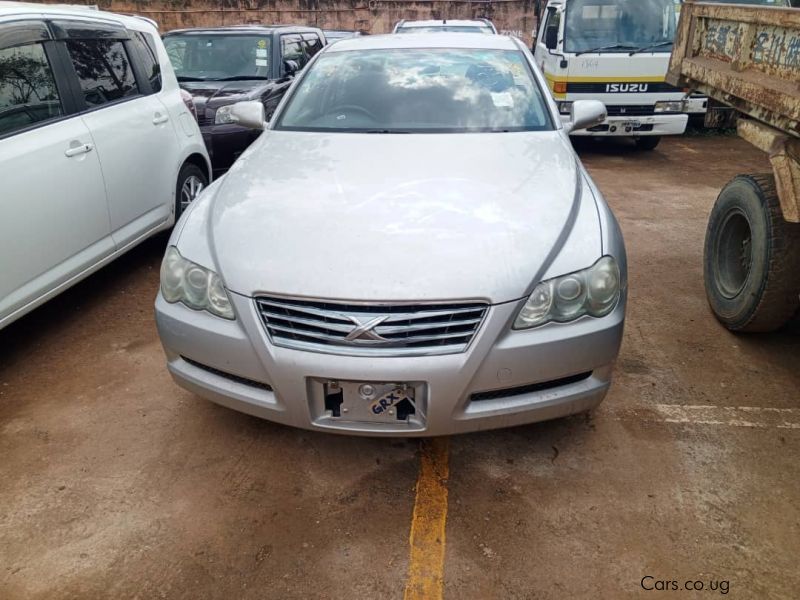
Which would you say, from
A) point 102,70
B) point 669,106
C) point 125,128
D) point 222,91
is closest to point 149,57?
point 102,70

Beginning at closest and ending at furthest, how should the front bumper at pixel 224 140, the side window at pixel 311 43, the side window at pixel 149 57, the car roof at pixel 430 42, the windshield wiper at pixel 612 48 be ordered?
the car roof at pixel 430 42, the side window at pixel 149 57, the front bumper at pixel 224 140, the windshield wiper at pixel 612 48, the side window at pixel 311 43

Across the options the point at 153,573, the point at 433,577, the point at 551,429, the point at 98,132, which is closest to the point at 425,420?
the point at 433,577

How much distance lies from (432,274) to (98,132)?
266 cm

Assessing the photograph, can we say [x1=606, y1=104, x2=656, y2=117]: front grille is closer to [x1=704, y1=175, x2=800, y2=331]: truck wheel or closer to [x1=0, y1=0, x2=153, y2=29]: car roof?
[x1=704, y1=175, x2=800, y2=331]: truck wheel

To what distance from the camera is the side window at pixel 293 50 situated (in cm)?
737

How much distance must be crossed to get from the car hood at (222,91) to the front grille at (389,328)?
190 inches

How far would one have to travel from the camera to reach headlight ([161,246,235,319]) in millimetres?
2307

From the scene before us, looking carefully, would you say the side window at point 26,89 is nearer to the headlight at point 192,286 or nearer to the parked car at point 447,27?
the headlight at point 192,286

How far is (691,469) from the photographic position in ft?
8.21

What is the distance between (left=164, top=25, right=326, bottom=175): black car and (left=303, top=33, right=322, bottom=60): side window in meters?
0.39

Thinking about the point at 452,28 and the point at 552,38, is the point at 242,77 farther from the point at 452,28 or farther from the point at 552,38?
the point at 452,28

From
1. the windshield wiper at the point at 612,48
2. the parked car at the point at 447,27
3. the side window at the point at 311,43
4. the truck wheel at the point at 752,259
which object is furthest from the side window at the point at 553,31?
the truck wheel at the point at 752,259

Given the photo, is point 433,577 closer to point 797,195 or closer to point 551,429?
point 551,429

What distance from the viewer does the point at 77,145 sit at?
11.5 feet
